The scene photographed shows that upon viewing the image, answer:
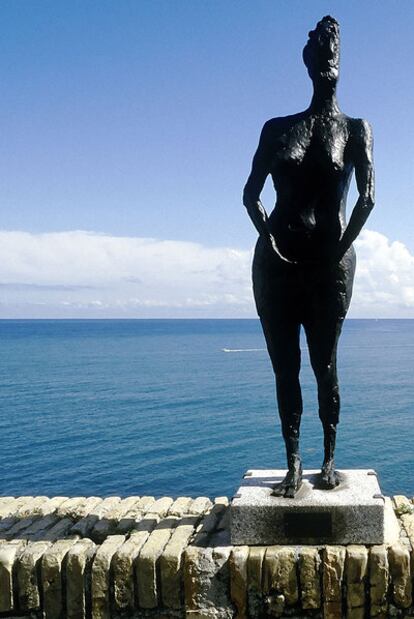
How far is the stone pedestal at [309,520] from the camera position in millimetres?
4969

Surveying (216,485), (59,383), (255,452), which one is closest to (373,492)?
(216,485)

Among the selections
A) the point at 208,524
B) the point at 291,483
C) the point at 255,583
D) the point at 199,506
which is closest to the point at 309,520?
the point at 291,483

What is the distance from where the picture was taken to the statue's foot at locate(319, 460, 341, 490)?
5.42 meters

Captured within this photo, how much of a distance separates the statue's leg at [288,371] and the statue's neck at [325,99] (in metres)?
1.93

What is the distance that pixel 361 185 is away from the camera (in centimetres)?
519

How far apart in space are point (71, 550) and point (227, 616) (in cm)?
143

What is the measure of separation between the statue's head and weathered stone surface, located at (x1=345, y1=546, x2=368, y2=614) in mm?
4091

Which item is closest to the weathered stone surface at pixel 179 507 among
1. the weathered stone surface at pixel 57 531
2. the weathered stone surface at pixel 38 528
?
the weathered stone surface at pixel 57 531

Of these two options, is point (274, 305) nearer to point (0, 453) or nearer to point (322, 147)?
point (322, 147)

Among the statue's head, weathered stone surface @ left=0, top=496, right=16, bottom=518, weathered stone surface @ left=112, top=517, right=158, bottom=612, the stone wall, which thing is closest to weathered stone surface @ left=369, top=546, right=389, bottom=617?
the stone wall

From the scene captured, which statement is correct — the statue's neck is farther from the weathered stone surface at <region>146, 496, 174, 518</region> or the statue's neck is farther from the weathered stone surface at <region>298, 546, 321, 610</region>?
the weathered stone surface at <region>146, 496, 174, 518</region>

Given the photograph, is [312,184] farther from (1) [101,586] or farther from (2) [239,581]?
(1) [101,586]

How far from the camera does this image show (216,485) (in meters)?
22.6

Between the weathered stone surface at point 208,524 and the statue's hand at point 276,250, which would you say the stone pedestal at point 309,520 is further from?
the statue's hand at point 276,250
